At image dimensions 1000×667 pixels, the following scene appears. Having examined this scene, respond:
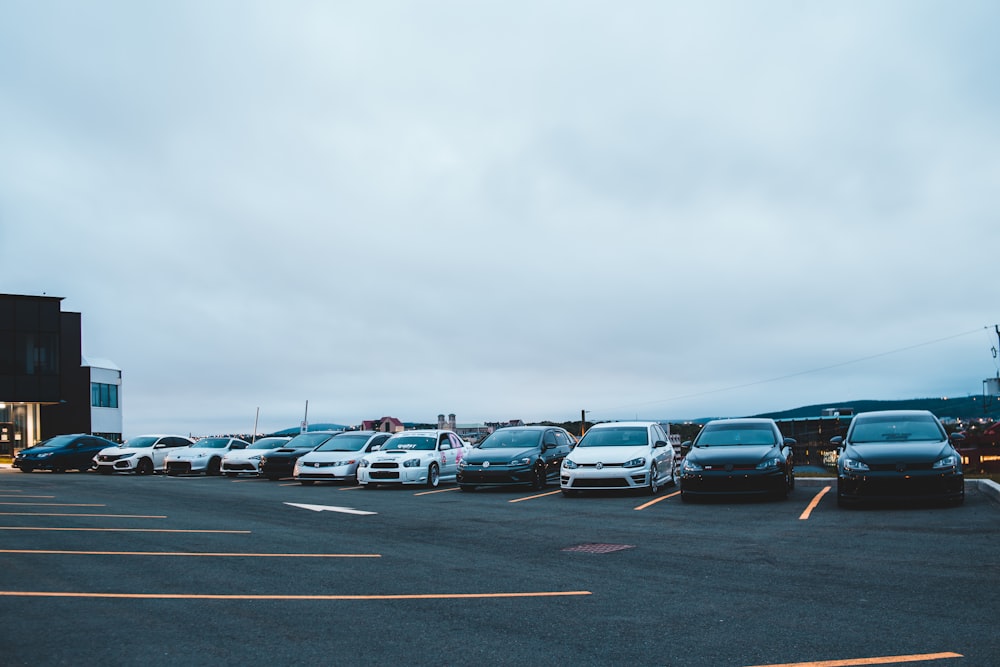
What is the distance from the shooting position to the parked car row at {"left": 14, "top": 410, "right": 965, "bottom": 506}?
49.3 ft

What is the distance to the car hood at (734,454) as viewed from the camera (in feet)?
55.0

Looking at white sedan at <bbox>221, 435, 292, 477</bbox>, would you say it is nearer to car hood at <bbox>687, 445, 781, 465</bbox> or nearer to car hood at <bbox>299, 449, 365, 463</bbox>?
car hood at <bbox>299, 449, 365, 463</bbox>

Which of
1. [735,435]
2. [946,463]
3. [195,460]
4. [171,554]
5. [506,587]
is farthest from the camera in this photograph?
[195,460]

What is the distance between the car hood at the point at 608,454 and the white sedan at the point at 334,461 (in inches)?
305

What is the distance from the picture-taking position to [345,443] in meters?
26.5

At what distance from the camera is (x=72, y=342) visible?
62281 mm

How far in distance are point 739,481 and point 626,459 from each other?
3.10 metres

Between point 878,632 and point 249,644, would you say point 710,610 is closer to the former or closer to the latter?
point 878,632

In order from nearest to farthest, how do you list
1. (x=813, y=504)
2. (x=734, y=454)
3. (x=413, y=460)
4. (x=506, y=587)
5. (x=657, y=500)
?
(x=506, y=587) → (x=813, y=504) → (x=734, y=454) → (x=657, y=500) → (x=413, y=460)

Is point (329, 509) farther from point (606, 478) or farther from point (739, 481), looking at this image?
point (739, 481)

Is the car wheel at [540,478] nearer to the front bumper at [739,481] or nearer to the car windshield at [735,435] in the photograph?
the car windshield at [735,435]

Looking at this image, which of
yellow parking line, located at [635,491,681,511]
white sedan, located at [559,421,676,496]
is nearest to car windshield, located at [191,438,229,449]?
white sedan, located at [559,421,676,496]

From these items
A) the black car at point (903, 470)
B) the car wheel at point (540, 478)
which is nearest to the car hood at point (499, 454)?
the car wheel at point (540, 478)

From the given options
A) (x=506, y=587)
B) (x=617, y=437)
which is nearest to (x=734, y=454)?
(x=617, y=437)
